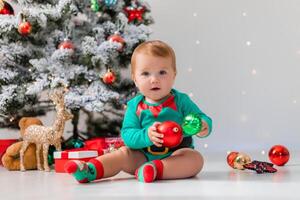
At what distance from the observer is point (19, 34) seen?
90.2 inches

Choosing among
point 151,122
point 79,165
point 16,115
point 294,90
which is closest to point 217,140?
point 294,90

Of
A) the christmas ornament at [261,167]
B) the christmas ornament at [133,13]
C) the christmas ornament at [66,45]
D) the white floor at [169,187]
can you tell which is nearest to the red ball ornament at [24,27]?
the christmas ornament at [66,45]

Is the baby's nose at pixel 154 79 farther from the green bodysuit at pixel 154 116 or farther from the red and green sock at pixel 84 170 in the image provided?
the red and green sock at pixel 84 170

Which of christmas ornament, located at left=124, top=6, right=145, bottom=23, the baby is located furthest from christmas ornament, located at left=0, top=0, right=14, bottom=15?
the baby

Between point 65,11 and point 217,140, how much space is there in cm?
123

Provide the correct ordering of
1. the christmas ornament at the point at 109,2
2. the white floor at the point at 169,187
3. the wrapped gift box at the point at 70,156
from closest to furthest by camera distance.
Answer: the white floor at the point at 169,187 < the wrapped gift box at the point at 70,156 < the christmas ornament at the point at 109,2

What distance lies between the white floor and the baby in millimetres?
42

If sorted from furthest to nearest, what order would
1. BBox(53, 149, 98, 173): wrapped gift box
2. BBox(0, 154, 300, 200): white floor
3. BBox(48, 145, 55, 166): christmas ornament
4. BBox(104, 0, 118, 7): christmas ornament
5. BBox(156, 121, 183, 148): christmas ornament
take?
1. BBox(104, 0, 118, 7): christmas ornament
2. BBox(48, 145, 55, 166): christmas ornament
3. BBox(53, 149, 98, 173): wrapped gift box
4. BBox(156, 121, 183, 148): christmas ornament
5. BBox(0, 154, 300, 200): white floor

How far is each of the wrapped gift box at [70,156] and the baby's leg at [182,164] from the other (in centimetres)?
43

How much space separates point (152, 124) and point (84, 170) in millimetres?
244

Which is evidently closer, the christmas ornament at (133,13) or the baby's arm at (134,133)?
the baby's arm at (134,133)

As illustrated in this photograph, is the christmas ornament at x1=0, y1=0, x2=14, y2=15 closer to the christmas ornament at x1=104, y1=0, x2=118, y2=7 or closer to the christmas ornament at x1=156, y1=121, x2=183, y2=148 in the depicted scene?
the christmas ornament at x1=104, y1=0, x2=118, y2=7

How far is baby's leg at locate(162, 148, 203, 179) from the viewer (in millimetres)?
1506

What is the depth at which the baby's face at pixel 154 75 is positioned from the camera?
158 cm
